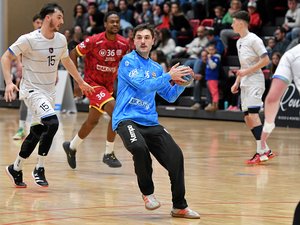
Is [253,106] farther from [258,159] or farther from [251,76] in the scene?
[258,159]

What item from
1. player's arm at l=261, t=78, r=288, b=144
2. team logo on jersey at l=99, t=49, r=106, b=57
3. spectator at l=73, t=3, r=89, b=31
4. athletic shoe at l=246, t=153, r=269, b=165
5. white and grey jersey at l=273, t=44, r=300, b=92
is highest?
white and grey jersey at l=273, t=44, r=300, b=92

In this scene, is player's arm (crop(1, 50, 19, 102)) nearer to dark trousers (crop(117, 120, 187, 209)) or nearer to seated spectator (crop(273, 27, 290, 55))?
dark trousers (crop(117, 120, 187, 209))

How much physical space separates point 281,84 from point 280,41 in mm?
14468

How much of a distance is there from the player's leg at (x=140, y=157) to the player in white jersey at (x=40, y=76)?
1.69 meters

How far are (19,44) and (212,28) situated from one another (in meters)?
13.1

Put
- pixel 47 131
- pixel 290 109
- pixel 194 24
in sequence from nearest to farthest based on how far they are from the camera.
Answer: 1. pixel 47 131
2. pixel 290 109
3. pixel 194 24

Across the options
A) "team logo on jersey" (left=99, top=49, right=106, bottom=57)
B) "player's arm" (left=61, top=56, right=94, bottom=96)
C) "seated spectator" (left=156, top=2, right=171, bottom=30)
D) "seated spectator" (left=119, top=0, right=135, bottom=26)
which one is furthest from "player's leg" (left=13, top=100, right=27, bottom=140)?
"seated spectator" (left=119, top=0, right=135, bottom=26)

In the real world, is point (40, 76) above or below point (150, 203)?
above

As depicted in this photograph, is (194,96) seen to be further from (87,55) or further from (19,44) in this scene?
(19,44)

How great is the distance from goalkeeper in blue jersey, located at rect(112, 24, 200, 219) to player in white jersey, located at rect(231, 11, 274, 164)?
4147mm

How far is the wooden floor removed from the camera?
721 centimetres

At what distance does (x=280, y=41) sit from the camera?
19.6m

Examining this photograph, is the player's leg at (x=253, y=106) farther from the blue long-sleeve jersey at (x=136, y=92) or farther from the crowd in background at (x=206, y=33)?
the crowd in background at (x=206, y=33)

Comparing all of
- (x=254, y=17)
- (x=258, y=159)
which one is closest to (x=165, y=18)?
(x=254, y=17)
